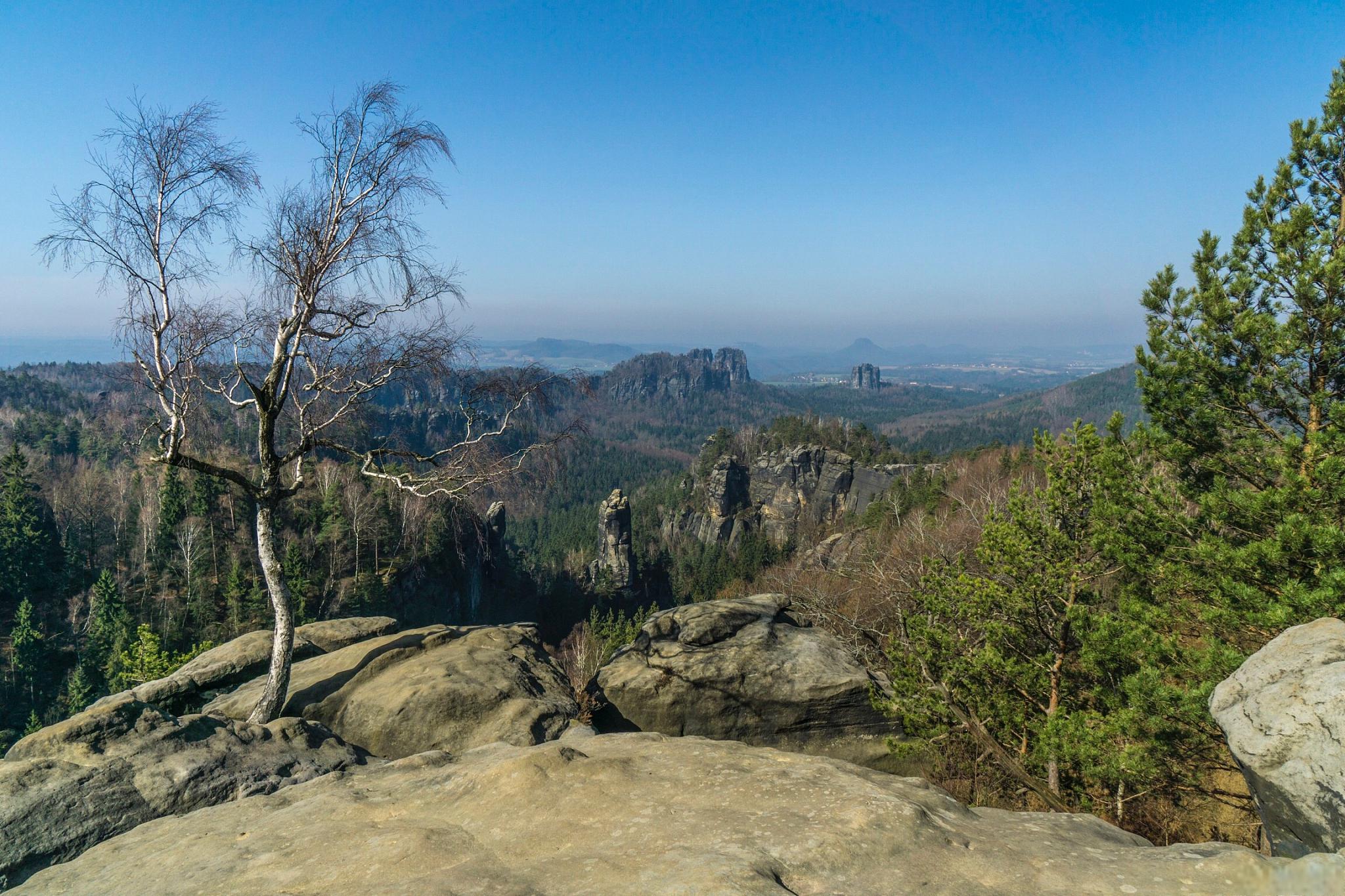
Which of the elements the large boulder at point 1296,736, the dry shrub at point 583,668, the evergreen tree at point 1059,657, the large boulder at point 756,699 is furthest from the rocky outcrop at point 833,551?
the large boulder at point 1296,736

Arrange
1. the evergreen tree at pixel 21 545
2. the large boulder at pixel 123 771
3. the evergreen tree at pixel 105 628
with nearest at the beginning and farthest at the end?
the large boulder at pixel 123 771 → the evergreen tree at pixel 105 628 → the evergreen tree at pixel 21 545

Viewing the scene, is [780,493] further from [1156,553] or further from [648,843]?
[648,843]

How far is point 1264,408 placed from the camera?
9.07 m

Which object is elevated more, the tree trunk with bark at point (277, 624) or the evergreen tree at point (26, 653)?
the tree trunk with bark at point (277, 624)

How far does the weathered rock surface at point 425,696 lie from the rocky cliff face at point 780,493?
249ft

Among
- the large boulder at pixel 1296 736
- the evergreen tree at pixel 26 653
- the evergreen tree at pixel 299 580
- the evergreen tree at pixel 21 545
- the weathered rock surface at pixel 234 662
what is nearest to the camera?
the large boulder at pixel 1296 736

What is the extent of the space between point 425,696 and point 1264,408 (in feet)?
45.0

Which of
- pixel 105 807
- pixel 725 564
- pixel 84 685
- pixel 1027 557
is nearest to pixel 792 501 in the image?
pixel 725 564

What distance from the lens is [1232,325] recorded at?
356 inches

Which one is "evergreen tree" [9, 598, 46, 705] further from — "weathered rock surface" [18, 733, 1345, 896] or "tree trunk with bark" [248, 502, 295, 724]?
"weathered rock surface" [18, 733, 1345, 896]

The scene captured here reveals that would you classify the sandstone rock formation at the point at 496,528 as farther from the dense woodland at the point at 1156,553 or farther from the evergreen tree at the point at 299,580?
the dense woodland at the point at 1156,553

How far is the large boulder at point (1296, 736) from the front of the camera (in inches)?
195

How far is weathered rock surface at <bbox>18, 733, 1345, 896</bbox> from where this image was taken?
4555 mm

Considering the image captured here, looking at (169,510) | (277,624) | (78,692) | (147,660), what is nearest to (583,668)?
(277,624)
